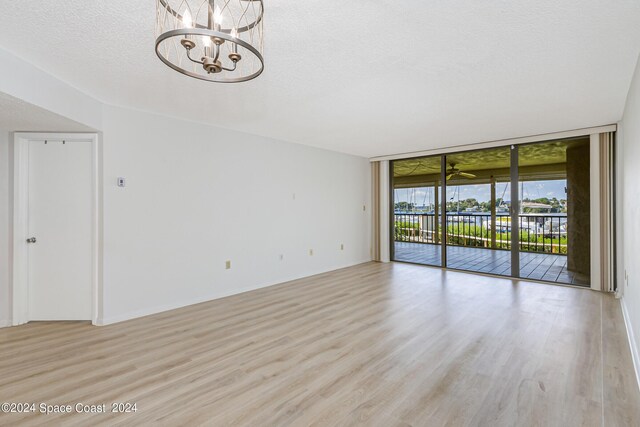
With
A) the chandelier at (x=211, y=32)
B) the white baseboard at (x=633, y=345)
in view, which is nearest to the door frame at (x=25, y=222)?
the chandelier at (x=211, y=32)

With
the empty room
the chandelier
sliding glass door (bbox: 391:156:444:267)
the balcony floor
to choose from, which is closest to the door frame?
the empty room

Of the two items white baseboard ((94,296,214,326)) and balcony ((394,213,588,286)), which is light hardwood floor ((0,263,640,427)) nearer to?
white baseboard ((94,296,214,326))

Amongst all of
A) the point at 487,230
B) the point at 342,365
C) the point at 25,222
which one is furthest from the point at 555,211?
the point at 25,222

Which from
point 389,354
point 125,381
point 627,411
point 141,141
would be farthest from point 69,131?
point 627,411

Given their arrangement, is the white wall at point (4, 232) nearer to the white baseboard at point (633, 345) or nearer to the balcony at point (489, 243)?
the white baseboard at point (633, 345)

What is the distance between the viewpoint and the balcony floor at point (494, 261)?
17.0 feet

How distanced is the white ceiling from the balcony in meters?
2.86

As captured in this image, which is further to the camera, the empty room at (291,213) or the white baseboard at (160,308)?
the white baseboard at (160,308)

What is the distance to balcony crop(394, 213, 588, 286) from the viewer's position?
19.0 ft

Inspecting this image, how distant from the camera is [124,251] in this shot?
3.47 m

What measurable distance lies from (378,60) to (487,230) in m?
7.05

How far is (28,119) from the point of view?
2900 mm

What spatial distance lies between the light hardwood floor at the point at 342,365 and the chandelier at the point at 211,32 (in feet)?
6.70

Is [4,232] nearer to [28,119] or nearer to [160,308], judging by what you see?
[28,119]
